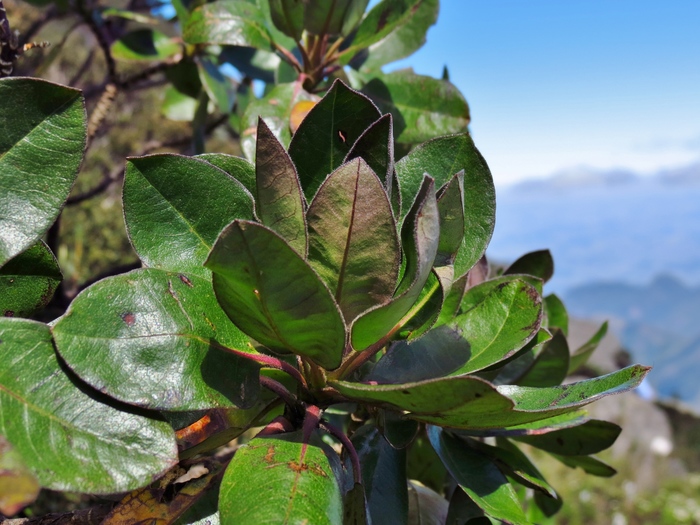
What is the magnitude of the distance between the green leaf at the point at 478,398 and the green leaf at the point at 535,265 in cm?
38

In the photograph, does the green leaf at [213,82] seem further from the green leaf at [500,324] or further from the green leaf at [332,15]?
the green leaf at [500,324]

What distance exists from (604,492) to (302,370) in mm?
6962

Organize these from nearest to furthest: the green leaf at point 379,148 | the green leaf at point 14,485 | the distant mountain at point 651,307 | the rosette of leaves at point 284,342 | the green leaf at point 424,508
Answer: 1. the green leaf at point 14,485
2. the rosette of leaves at point 284,342
3. the green leaf at point 379,148
4. the green leaf at point 424,508
5. the distant mountain at point 651,307

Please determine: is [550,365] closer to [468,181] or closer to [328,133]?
[468,181]

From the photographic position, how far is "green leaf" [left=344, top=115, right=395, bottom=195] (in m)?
Result: 0.54

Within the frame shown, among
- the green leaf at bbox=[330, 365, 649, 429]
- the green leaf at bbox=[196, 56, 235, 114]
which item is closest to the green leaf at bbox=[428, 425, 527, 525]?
the green leaf at bbox=[330, 365, 649, 429]

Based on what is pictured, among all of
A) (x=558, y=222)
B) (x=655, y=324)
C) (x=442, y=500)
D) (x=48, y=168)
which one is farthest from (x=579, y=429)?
(x=558, y=222)

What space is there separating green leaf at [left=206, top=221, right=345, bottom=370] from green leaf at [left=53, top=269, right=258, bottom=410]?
3 cm

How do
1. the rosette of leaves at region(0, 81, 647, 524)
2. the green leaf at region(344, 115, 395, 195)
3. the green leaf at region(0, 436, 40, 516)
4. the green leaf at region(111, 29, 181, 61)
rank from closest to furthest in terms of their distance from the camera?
the green leaf at region(0, 436, 40, 516) < the rosette of leaves at region(0, 81, 647, 524) < the green leaf at region(344, 115, 395, 195) < the green leaf at region(111, 29, 181, 61)

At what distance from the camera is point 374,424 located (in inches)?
26.3

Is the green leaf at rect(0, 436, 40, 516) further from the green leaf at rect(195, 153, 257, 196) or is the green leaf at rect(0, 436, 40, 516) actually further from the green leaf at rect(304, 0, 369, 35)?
the green leaf at rect(304, 0, 369, 35)

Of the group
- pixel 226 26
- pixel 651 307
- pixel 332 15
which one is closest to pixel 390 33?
pixel 332 15

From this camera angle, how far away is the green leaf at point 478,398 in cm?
43

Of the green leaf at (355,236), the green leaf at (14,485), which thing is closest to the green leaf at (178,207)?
the green leaf at (355,236)
